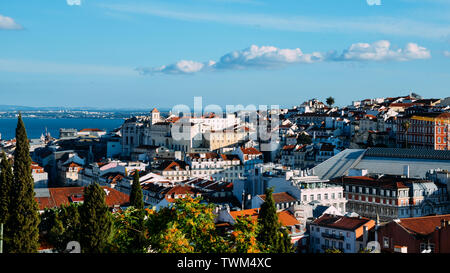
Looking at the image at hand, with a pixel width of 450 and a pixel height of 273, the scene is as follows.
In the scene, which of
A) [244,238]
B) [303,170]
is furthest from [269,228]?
[303,170]

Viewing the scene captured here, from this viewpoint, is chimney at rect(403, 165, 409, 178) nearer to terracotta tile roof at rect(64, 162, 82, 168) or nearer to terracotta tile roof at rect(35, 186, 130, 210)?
terracotta tile roof at rect(35, 186, 130, 210)

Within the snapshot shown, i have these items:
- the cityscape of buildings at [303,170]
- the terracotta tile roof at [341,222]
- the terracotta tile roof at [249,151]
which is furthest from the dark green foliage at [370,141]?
the terracotta tile roof at [341,222]

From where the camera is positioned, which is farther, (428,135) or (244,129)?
(244,129)

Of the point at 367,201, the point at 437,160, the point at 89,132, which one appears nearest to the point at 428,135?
the point at 437,160

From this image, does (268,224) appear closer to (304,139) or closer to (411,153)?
(411,153)

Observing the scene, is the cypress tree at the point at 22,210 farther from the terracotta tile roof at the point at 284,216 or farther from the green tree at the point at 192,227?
the terracotta tile roof at the point at 284,216
